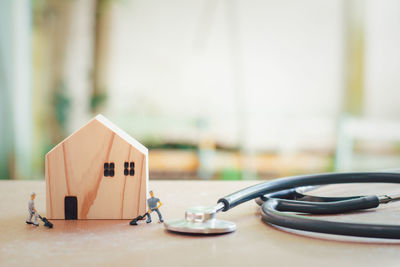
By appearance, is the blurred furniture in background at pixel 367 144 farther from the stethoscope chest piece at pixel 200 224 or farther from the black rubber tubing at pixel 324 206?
the stethoscope chest piece at pixel 200 224

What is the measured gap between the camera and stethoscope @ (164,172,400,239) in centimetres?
36

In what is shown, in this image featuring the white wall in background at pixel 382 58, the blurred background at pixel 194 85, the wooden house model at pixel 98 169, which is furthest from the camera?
the white wall in background at pixel 382 58

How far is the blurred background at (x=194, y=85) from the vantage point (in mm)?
2730

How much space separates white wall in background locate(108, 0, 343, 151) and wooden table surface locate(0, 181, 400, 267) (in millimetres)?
2282

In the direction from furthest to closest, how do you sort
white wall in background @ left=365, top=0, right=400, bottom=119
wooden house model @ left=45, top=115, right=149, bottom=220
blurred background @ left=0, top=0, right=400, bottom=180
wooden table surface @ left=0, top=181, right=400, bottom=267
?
1. white wall in background @ left=365, top=0, right=400, bottom=119
2. blurred background @ left=0, top=0, right=400, bottom=180
3. wooden house model @ left=45, top=115, right=149, bottom=220
4. wooden table surface @ left=0, top=181, right=400, bottom=267

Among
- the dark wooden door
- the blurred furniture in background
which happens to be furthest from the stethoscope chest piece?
the blurred furniture in background

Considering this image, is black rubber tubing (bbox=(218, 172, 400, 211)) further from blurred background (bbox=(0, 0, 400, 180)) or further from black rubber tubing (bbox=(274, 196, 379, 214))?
blurred background (bbox=(0, 0, 400, 180))

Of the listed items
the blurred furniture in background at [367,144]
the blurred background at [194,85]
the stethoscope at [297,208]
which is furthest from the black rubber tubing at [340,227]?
the blurred furniture in background at [367,144]

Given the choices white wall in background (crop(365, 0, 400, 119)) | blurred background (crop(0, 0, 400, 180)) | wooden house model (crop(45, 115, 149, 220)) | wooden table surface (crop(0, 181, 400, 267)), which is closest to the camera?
wooden table surface (crop(0, 181, 400, 267))

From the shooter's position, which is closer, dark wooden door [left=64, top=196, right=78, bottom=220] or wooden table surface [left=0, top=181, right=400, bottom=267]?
wooden table surface [left=0, top=181, right=400, bottom=267]

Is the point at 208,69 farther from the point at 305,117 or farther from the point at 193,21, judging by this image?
the point at 305,117

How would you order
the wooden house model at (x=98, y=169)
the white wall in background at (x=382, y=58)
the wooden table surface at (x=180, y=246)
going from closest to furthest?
the wooden table surface at (x=180, y=246), the wooden house model at (x=98, y=169), the white wall in background at (x=382, y=58)

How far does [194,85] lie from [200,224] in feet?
7.89

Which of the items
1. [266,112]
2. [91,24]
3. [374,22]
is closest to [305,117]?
[266,112]
